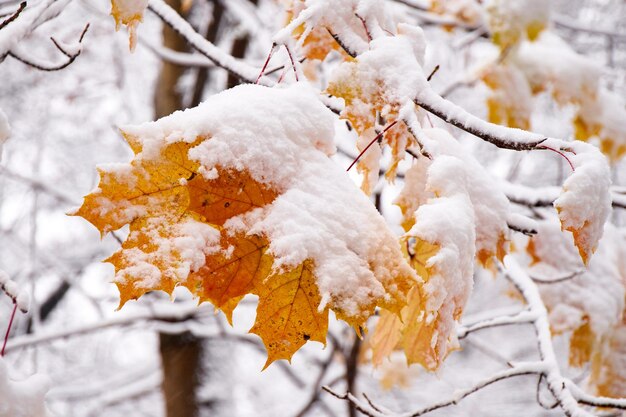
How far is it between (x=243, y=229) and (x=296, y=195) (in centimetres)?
8

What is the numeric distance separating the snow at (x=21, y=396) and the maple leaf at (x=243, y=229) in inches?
11.7

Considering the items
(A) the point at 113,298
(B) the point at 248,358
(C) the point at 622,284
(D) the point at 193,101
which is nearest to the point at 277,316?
(C) the point at 622,284

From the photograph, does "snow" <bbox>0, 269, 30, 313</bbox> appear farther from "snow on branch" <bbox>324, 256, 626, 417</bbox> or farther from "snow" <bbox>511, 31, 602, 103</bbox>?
"snow" <bbox>511, 31, 602, 103</bbox>

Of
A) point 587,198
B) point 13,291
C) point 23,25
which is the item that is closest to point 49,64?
point 23,25

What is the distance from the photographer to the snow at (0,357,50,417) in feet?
2.54

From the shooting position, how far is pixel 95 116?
4.71 metres

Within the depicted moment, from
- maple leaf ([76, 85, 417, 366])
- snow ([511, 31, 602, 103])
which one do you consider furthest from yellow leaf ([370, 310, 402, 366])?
snow ([511, 31, 602, 103])

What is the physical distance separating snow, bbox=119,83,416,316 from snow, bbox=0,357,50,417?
1.39 ft

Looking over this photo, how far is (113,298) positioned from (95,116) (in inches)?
104

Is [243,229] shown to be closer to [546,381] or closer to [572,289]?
[546,381]

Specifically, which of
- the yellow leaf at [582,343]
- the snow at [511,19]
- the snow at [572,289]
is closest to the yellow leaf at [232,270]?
the snow at [572,289]

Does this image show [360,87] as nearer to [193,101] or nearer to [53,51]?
[193,101]

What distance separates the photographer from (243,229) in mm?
668

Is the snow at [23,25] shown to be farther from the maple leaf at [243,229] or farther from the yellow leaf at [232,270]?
the yellow leaf at [232,270]
